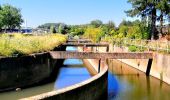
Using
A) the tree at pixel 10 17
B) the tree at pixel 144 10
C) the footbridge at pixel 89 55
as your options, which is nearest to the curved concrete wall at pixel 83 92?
the footbridge at pixel 89 55

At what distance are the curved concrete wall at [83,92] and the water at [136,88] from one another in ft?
5.21

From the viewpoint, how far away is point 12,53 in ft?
70.2

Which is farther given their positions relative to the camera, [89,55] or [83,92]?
[89,55]

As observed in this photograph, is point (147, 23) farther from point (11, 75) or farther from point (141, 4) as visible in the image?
point (11, 75)

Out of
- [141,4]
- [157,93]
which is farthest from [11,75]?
[141,4]

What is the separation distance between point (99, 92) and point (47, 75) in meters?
8.90

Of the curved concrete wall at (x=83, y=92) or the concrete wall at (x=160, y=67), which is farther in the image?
the concrete wall at (x=160, y=67)

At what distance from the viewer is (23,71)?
71.2 feet

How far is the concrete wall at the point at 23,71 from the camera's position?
20.1 meters

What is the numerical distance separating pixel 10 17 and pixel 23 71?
69467 millimetres

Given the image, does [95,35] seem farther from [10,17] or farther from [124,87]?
[124,87]

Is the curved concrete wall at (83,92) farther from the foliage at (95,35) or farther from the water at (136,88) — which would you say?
the foliage at (95,35)

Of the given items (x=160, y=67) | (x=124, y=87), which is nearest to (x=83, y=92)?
(x=124, y=87)

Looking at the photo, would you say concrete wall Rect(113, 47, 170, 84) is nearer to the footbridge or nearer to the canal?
the canal
